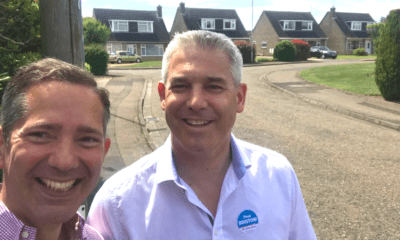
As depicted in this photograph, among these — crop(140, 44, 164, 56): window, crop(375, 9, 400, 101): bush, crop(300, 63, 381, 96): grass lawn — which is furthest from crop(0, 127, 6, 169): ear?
Result: crop(140, 44, 164, 56): window

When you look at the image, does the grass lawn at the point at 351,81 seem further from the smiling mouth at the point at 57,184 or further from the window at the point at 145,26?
the window at the point at 145,26

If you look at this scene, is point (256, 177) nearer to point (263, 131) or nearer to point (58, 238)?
point (58, 238)

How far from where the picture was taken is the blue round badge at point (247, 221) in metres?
1.98

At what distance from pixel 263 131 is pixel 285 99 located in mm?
5861

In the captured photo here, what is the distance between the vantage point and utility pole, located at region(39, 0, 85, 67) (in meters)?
3.01

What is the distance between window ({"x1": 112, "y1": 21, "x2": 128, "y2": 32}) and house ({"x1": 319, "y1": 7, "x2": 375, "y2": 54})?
36.7 metres

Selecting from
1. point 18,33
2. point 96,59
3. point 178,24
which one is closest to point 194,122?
point 18,33

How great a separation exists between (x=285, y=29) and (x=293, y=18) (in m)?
2.88

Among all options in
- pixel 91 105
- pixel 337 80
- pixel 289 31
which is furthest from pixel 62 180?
pixel 289 31

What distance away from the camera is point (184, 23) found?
55812 mm

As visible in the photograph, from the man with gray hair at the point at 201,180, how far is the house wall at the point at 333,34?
2589 inches

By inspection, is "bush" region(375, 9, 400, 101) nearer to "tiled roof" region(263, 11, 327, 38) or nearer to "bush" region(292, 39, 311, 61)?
"bush" region(292, 39, 311, 61)

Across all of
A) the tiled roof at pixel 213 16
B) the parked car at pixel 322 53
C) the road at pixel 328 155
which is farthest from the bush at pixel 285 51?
the road at pixel 328 155

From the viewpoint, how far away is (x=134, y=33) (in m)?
55.1
